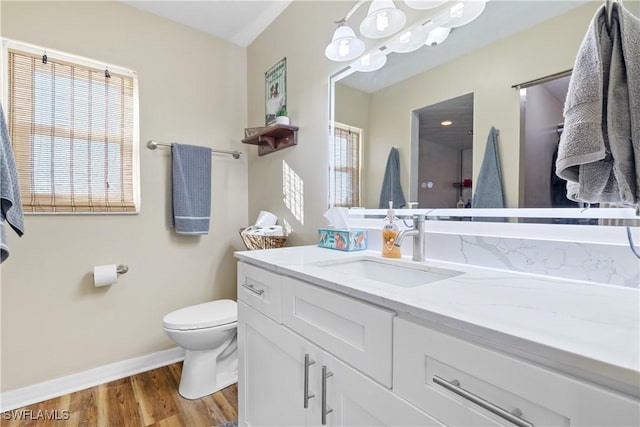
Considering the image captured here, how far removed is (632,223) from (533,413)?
0.63 meters

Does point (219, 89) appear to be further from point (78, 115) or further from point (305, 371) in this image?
point (305, 371)

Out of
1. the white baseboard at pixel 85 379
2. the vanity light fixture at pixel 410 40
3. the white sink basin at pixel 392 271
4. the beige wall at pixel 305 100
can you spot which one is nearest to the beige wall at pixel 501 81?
the vanity light fixture at pixel 410 40

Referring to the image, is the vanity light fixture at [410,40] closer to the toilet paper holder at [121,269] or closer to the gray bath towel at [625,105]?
the gray bath towel at [625,105]

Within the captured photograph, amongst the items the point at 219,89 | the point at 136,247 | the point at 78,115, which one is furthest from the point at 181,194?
the point at 219,89

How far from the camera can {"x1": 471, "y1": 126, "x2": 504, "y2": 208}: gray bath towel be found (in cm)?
101

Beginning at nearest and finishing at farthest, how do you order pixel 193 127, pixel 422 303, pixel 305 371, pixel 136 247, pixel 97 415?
pixel 422 303, pixel 305 371, pixel 97 415, pixel 136 247, pixel 193 127

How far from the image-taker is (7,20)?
157 centimetres

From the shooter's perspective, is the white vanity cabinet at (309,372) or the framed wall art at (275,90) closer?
the white vanity cabinet at (309,372)

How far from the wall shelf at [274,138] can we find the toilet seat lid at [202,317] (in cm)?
109

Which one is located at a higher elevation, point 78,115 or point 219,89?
point 219,89

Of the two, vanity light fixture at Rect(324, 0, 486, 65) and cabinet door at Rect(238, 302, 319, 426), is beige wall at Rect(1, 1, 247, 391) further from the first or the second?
vanity light fixture at Rect(324, 0, 486, 65)

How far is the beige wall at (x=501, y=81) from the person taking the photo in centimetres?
87

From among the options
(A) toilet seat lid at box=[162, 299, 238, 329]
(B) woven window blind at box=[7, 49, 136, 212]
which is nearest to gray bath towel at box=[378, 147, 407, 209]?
(A) toilet seat lid at box=[162, 299, 238, 329]

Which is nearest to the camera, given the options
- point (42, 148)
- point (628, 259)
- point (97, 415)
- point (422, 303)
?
point (422, 303)
